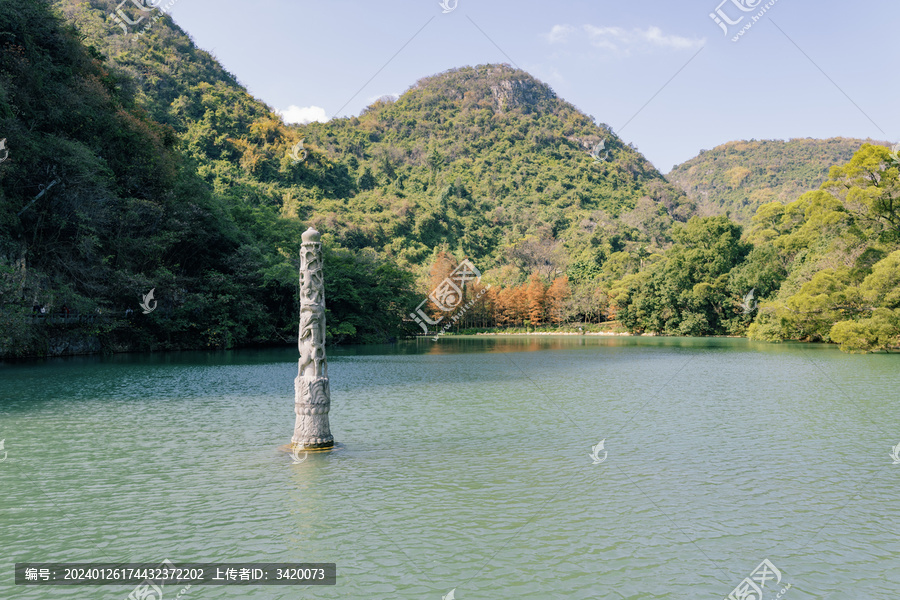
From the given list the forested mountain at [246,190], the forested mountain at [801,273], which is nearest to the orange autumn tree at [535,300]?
the forested mountain at [246,190]

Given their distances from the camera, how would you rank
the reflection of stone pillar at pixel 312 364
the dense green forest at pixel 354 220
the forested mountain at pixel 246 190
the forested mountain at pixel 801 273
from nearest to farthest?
the reflection of stone pillar at pixel 312 364, the forested mountain at pixel 246 190, the dense green forest at pixel 354 220, the forested mountain at pixel 801 273

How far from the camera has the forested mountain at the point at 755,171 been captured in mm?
112562

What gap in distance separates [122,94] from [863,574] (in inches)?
1360

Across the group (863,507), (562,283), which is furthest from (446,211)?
(863,507)

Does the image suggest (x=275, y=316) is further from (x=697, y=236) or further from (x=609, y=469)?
(x=697, y=236)

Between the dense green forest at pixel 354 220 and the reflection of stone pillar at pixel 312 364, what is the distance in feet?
50.6

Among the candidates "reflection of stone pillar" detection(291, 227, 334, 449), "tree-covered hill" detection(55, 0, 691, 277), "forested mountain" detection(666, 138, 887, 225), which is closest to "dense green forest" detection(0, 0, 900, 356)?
"tree-covered hill" detection(55, 0, 691, 277)

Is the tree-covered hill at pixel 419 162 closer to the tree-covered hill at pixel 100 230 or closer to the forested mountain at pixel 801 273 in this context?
the tree-covered hill at pixel 100 230

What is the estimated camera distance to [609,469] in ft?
25.4

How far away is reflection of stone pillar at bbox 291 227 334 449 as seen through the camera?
8.30 m

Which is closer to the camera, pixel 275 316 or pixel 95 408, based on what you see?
pixel 95 408

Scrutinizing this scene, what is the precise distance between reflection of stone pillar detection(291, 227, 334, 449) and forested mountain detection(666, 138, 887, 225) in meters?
103

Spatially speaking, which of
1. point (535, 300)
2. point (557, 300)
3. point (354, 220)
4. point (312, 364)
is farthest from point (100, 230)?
point (557, 300)

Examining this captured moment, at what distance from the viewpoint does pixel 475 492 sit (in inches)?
265
